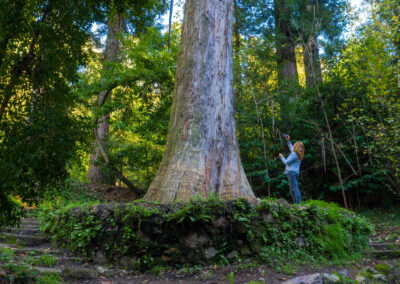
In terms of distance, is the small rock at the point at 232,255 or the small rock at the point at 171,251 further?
the small rock at the point at 232,255

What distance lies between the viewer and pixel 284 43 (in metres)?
14.0

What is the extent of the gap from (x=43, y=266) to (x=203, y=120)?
3378 millimetres

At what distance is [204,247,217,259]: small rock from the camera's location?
423 cm

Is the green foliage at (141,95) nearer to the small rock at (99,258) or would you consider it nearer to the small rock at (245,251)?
the small rock at (99,258)

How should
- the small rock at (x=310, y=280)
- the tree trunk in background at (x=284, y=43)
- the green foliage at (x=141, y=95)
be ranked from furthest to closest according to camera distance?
the tree trunk in background at (x=284, y=43), the green foliage at (x=141, y=95), the small rock at (x=310, y=280)

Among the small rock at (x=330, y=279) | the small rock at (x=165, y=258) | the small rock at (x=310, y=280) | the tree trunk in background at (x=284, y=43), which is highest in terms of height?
the tree trunk in background at (x=284, y=43)

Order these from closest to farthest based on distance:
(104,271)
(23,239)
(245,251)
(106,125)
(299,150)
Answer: (104,271) < (245,251) < (23,239) < (299,150) < (106,125)

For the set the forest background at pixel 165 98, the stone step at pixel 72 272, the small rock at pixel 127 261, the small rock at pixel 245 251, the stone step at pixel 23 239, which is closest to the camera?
the forest background at pixel 165 98

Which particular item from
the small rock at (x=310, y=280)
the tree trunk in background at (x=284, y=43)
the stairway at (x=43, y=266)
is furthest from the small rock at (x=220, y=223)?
the tree trunk in background at (x=284, y=43)

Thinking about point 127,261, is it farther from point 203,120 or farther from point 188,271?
point 203,120

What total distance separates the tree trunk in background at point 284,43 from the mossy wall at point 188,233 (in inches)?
383

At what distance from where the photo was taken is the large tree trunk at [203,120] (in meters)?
5.11

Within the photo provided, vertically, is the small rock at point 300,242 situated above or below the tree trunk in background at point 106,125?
below

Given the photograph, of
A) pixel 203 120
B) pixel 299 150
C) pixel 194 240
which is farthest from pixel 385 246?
pixel 203 120
